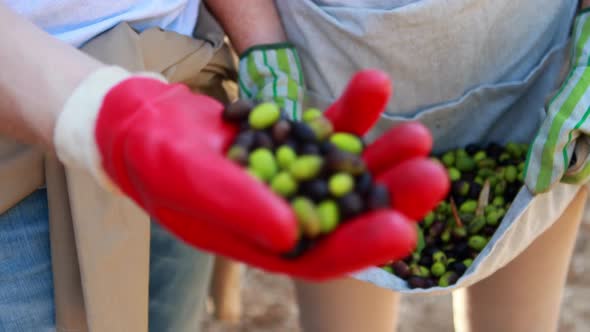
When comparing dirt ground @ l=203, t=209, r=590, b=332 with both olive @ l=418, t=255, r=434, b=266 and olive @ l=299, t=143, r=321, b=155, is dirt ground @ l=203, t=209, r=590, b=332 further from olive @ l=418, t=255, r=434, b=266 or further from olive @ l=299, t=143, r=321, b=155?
olive @ l=299, t=143, r=321, b=155

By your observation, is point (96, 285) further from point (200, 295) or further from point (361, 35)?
point (361, 35)

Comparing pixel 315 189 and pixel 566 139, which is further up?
pixel 315 189

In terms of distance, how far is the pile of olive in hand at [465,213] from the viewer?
1278 millimetres

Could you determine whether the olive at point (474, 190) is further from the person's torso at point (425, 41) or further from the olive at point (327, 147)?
the olive at point (327, 147)

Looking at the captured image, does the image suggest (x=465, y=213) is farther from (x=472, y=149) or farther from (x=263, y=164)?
(x=263, y=164)

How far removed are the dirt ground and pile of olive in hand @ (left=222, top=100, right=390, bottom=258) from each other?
69.8 inches

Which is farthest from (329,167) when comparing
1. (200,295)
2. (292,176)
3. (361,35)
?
(200,295)

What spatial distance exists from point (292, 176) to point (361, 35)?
0.62m

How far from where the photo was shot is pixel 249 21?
4.25 ft

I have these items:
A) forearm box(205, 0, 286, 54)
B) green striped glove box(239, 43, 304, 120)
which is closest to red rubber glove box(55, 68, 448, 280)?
green striped glove box(239, 43, 304, 120)

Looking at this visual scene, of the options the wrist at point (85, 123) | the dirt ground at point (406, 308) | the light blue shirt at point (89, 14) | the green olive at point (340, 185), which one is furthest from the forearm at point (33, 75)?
the dirt ground at point (406, 308)

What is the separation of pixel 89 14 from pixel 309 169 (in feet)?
1.81

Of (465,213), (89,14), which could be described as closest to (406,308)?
(465,213)

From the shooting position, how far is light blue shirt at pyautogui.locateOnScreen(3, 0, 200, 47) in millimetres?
981
